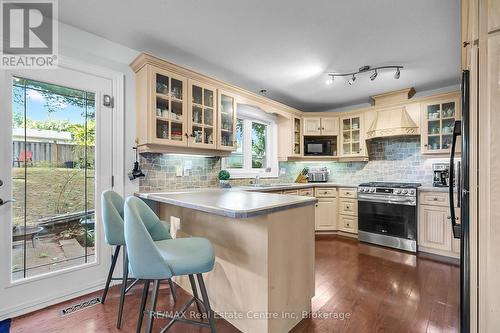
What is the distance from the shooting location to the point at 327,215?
427 cm

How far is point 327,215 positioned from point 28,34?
445 cm

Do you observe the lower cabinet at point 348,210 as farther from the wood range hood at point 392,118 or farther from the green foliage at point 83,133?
the green foliage at point 83,133

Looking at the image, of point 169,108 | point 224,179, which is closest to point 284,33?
point 169,108

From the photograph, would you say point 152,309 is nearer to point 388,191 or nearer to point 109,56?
point 109,56

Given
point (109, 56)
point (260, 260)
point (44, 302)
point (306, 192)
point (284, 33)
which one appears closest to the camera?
point (260, 260)

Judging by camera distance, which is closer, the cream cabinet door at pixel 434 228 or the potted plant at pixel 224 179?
the cream cabinet door at pixel 434 228

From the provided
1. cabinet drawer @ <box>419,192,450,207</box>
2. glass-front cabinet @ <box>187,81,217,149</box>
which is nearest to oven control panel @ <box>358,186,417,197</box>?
cabinet drawer @ <box>419,192,450,207</box>

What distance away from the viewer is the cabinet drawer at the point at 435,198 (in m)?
3.17

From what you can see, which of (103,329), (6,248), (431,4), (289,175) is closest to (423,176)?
(289,175)

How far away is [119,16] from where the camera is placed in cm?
200

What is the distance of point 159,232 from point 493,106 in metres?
2.02

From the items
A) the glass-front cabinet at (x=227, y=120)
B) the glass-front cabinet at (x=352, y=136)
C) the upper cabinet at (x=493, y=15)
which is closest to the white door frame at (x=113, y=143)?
the glass-front cabinet at (x=227, y=120)

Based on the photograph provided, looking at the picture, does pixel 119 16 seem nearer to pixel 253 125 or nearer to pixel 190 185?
pixel 190 185

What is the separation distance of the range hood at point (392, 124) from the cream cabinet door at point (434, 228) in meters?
1.22
